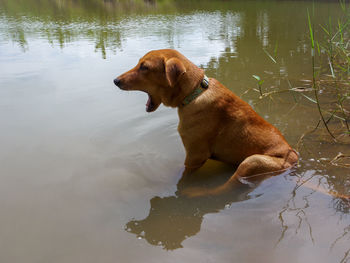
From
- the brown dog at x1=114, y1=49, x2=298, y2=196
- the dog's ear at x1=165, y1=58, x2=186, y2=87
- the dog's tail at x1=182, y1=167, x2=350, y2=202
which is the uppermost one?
the dog's ear at x1=165, y1=58, x2=186, y2=87

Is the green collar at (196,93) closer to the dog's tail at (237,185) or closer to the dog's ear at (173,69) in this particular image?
the dog's ear at (173,69)

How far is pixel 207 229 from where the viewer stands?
285 centimetres

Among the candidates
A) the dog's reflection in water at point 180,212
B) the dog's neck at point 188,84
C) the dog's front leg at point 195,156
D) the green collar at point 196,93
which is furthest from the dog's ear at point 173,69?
the dog's reflection in water at point 180,212

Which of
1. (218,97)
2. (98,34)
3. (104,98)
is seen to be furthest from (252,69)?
(98,34)

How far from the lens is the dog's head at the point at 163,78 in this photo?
11.0 ft

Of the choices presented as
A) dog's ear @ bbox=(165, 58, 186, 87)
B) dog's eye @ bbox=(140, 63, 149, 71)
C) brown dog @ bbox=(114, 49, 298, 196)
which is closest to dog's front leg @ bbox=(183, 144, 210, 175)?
brown dog @ bbox=(114, 49, 298, 196)

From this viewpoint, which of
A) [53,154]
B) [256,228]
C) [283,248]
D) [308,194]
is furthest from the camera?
[53,154]

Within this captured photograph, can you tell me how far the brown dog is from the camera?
3.42 meters

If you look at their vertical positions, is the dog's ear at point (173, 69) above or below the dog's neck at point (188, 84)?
above

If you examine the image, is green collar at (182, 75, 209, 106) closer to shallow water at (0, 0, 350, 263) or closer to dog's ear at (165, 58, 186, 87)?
dog's ear at (165, 58, 186, 87)

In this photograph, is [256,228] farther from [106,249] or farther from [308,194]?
[106,249]

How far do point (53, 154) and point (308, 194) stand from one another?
10.7 feet

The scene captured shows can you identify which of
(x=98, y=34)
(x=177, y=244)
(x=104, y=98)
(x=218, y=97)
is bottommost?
(x=177, y=244)

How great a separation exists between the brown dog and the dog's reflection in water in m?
0.13
